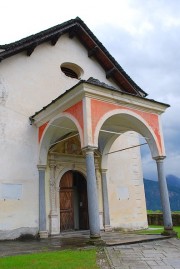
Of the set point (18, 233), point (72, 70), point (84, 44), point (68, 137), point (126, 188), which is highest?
point (84, 44)

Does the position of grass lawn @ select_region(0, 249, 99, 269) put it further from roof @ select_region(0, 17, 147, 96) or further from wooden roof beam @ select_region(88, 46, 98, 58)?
wooden roof beam @ select_region(88, 46, 98, 58)

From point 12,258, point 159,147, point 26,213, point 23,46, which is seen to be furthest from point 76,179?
point 12,258

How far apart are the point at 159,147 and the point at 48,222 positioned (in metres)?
4.41

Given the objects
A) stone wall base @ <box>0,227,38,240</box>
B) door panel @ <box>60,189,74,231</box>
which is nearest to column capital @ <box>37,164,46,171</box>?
door panel @ <box>60,189,74,231</box>

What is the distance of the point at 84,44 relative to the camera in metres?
12.9

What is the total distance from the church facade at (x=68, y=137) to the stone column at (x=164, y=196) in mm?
30

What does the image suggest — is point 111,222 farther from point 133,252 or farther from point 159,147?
point 133,252

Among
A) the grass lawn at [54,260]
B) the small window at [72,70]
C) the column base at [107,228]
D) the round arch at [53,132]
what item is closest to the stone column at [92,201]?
the grass lawn at [54,260]

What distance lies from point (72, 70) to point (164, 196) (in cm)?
669

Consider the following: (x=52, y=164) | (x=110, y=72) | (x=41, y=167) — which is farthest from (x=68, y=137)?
(x=110, y=72)

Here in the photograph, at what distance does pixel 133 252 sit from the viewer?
609 cm

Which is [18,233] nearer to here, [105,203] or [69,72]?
[105,203]

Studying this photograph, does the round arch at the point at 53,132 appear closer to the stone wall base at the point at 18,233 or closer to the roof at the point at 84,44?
the stone wall base at the point at 18,233

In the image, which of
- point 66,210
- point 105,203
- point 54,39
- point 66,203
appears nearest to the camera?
point 66,210
